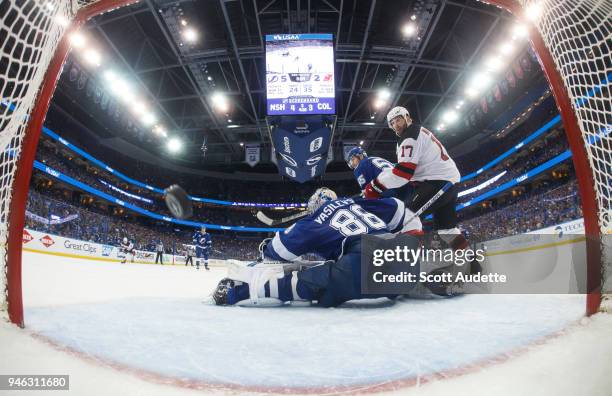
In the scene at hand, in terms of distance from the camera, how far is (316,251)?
205cm

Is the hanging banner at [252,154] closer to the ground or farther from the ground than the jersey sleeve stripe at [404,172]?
farther from the ground

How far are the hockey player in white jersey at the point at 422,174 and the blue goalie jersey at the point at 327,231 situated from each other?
0.81 meters

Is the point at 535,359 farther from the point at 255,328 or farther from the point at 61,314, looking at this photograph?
the point at 61,314

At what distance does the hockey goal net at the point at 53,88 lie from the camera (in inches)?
46.6

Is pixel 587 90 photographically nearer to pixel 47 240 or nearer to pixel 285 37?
pixel 285 37

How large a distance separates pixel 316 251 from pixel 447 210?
1.45m

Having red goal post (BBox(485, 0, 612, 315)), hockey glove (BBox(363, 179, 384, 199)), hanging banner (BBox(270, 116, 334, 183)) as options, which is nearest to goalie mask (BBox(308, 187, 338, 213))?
hockey glove (BBox(363, 179, 384, 199))

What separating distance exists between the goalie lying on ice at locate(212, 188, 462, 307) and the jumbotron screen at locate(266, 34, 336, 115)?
4.82m

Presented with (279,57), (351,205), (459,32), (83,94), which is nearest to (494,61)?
(459,32)

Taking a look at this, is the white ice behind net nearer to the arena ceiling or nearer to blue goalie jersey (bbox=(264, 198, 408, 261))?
blue goalie jersey (bbox=(264, 198, 408, 261))

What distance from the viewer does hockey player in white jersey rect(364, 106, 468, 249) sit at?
2.71 meters

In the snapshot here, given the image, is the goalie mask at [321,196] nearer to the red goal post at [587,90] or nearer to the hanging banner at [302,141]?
the red goal post at [587,90]

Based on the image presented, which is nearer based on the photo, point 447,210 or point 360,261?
point 360,261

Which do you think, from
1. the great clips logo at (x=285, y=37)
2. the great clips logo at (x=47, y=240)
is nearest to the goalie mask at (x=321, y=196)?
the great clips logo at (x=285, y=37)
